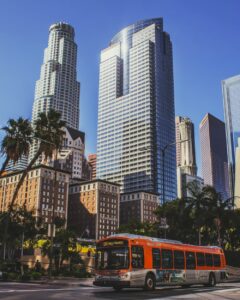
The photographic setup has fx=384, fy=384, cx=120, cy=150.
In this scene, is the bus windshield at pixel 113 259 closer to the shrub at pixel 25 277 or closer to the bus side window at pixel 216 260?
the bus side window at pixel 216 260

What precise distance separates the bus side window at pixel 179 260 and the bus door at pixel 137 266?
13.8ft

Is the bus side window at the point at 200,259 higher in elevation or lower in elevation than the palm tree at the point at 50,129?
lower

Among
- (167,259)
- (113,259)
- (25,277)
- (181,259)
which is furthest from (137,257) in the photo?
(25,277)

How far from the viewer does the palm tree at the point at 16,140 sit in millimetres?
43281

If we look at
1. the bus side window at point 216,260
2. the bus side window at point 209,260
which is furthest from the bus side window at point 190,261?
the bus side window at point 216,260

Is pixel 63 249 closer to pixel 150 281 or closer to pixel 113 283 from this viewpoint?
pixel 150 281

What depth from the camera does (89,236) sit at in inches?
6870

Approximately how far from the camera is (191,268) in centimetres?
2931

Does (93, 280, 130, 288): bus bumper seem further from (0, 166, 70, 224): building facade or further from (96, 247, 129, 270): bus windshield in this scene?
(0, 166, 70, 224): building facade

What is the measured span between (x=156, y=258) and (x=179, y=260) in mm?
3279

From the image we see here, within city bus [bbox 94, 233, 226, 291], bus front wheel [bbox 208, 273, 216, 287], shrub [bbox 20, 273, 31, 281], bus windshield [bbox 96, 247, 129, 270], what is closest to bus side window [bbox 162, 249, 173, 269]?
city bus [bbox 94, 233, 226, 291]

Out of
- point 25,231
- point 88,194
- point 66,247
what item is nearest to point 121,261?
point 66,247

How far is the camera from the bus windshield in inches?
923

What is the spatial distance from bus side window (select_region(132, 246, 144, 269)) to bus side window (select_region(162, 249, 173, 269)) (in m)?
2.57
